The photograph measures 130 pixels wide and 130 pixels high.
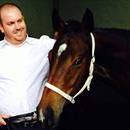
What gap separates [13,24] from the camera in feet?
10.7

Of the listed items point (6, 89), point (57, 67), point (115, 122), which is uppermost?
point (57, 67)

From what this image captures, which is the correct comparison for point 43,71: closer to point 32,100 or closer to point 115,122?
point 32,100

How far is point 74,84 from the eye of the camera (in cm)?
299

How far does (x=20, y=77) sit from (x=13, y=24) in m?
0.38

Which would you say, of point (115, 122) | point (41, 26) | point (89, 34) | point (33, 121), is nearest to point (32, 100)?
point (33, 121)

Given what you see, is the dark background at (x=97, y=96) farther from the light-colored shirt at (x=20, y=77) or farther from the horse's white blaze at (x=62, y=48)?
the horse's white blaze at (x=62, y=48)

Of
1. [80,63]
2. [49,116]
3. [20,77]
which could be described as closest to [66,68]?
[80,63]

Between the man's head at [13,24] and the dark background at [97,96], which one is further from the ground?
the man's head at [13,24]

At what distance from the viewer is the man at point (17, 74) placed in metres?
3.24

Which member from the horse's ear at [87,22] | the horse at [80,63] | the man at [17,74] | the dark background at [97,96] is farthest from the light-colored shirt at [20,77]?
the dark background at [97,96]

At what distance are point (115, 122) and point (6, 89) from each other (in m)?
1.68

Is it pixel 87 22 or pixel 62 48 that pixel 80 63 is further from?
pixel 87 22

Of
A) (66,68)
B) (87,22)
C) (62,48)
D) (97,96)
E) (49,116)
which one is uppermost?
(87,22)

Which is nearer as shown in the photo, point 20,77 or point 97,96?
point 20,77
